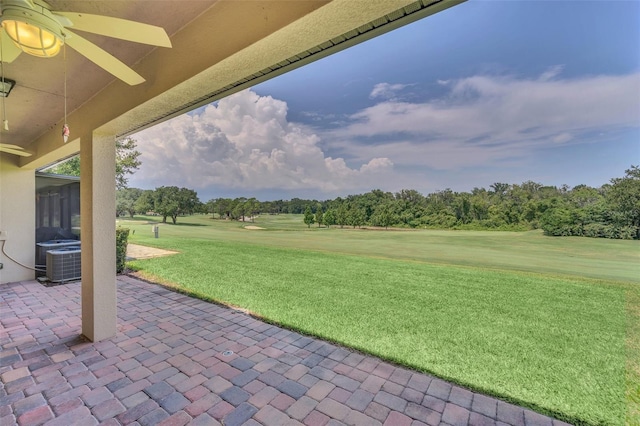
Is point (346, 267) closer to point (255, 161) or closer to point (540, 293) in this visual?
point (540, 293)

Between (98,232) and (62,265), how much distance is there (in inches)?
114

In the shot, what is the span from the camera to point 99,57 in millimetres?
1162

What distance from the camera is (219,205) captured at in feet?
41.3

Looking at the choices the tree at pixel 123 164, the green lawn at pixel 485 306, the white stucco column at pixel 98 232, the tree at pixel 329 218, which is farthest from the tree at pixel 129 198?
the white stucco column at pixel 98 232

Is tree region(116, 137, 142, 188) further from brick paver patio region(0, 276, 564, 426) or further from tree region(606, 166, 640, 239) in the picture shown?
tree region(606, 166, 640, 239)

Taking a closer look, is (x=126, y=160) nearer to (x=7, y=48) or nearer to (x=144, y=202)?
(x=144, y=202)

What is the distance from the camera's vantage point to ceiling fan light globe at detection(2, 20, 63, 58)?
0.98 metres

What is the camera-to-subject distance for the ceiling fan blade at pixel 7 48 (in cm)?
108

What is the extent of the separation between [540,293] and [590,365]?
2.34 meters

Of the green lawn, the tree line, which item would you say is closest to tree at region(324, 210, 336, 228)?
the tree line

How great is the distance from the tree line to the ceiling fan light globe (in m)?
6.44

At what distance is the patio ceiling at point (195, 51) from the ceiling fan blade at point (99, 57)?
0.30 metres

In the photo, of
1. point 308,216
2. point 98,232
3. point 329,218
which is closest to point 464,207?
point 329,218

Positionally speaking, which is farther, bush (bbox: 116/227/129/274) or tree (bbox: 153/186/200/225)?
tree (bbox: 153/186/200/225)
